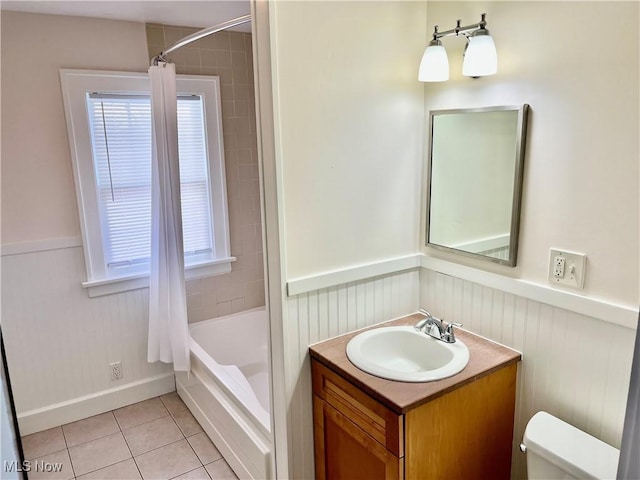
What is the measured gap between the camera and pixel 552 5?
4.86 feet

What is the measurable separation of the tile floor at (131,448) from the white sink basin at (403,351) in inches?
41.9

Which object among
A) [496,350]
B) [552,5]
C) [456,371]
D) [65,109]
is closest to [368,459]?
[456,371]

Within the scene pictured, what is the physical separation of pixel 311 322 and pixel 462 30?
1.23 metres

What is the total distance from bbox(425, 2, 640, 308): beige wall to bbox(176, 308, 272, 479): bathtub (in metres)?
1.24

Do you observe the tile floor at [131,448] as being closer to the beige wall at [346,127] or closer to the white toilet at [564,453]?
the beige wall at [346,127]

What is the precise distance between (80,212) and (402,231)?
1.80m

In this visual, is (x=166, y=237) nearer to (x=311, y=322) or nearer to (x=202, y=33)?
(x=202, y=33)

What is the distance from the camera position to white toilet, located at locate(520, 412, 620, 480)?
137 centimetres

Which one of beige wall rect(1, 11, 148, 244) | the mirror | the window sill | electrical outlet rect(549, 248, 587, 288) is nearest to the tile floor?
the window sill

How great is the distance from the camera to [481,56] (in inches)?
62.5

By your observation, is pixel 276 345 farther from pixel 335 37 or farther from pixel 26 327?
pixel 26 327

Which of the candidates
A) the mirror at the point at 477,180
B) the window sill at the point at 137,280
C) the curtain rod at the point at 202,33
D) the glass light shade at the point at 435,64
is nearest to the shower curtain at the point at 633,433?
the mirror at the point at 477,180

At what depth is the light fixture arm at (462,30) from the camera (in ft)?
5.26

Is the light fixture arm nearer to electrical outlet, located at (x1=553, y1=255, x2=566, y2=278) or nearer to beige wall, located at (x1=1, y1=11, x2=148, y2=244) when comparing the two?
electrical outlet, located at (x1=553, y1=255, x2=566, y2=278)
